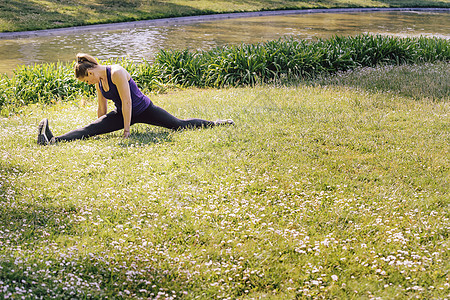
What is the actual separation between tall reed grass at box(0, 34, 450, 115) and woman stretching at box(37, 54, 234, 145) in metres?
3.39

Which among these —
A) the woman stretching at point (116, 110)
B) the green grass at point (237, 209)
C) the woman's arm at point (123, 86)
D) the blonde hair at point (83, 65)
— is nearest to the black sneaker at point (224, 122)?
the woman stretching at point (116, 110)

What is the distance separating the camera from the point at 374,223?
455 centimetres

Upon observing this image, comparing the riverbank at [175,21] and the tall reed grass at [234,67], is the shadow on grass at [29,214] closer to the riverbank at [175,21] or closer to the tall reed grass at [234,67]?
the tall reed grass at [234,67]

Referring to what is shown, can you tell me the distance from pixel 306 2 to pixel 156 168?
97.3 feet

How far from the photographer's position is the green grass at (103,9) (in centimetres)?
2019

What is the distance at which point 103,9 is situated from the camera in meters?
24.1

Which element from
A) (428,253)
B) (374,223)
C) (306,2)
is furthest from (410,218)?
(306,2)

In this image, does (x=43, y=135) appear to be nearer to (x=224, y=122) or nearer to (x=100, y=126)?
(x=100, y=126)

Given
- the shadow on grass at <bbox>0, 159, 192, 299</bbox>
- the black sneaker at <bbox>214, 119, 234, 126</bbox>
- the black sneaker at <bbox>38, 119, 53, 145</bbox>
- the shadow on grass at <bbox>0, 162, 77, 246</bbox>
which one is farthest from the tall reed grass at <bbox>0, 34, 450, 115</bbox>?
the shadow on grass at <bbox>0, 159, 192, 299</bbox>

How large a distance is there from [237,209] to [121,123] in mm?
3052

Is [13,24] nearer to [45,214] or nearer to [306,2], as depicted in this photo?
[45,214]

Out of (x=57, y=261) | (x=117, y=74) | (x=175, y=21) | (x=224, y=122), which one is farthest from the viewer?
(x=175, y=21)

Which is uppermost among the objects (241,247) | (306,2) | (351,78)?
(306,2)

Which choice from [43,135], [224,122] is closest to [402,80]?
[224,122]
